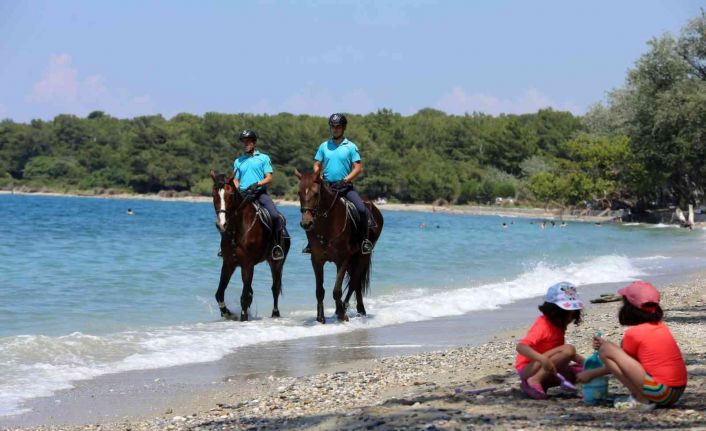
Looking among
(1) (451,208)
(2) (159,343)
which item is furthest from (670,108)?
(1) (451,208)

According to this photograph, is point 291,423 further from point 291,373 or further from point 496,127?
point 496,127

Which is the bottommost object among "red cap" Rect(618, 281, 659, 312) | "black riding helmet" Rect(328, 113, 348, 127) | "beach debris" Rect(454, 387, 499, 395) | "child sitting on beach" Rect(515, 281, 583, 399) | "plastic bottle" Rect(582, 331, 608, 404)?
"beach debris" Rect(454, 387, 499, 395)

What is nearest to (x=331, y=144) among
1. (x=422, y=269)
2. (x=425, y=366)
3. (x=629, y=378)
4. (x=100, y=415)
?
(x=425, y=366)

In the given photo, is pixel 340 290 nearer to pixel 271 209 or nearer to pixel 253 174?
pixel 271 209

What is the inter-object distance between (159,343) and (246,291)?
2090mm

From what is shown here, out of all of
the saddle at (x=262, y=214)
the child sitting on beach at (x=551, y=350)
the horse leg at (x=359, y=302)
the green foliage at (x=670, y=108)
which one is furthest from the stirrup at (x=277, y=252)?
the green foliage at (x=670, y=108)

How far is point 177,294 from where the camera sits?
17.5 metres

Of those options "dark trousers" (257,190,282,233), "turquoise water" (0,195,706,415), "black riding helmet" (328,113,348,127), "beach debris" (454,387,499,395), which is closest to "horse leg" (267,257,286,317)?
"turquoise water" (0,195,706,415)

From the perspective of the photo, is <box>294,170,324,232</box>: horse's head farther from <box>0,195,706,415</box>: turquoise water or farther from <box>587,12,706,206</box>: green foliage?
<box>587,12,706,206</box>: green foliage

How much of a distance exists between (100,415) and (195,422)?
114cm

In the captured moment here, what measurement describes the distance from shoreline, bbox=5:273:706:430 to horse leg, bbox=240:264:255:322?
11.3 feet

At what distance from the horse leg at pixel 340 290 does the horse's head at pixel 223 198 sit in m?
1.67

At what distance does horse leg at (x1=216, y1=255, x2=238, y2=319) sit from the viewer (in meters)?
13.6

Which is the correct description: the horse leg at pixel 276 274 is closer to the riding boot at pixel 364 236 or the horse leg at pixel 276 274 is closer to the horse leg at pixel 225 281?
the horse leg at pixel 225 281
